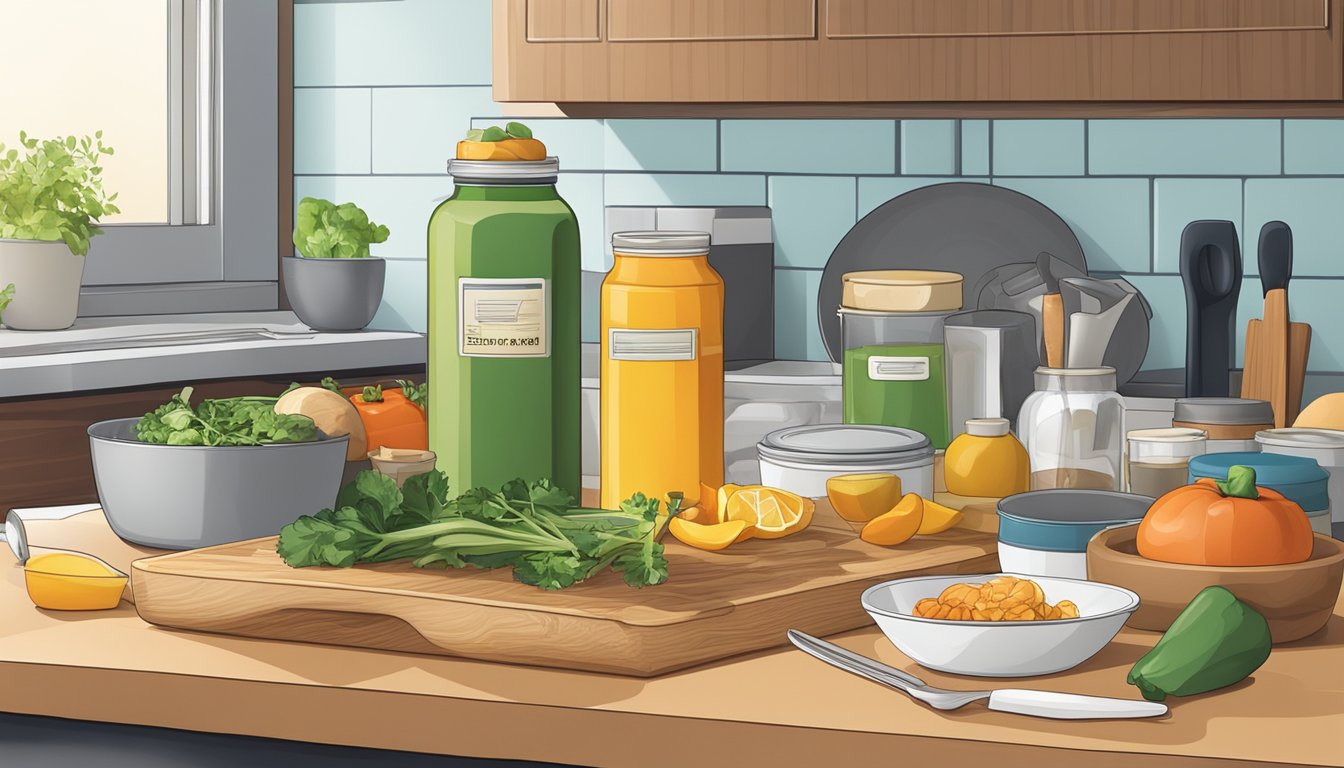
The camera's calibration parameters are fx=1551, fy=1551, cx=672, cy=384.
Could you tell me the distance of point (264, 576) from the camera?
1038mm

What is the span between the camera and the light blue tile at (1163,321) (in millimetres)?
2461

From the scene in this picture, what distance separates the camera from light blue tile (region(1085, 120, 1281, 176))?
240cm

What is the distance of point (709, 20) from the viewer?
2229 millimetres

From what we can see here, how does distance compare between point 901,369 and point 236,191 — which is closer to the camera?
point 901,369

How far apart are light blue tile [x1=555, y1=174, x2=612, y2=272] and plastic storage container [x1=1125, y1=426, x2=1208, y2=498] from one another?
156cm

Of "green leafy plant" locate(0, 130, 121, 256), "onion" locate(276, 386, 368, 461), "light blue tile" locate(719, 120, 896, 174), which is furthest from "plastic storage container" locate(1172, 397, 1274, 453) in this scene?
"green leafy plant" locate(0, 130, 121, 256)

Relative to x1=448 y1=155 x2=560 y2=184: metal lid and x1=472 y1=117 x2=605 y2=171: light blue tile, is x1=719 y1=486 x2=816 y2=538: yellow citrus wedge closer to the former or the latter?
x1=448 y1=155 x2=560 y2=184: metal lid

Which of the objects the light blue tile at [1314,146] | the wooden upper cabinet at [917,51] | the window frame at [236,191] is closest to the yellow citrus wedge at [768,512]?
the wooden upper cabinet at [917,51]

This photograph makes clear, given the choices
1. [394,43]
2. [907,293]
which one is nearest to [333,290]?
[394,43]

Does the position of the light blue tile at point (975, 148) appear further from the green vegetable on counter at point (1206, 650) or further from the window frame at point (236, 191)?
the green vegetable on counter at point (1206, 650)

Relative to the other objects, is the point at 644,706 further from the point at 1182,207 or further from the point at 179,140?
the point at 179,140

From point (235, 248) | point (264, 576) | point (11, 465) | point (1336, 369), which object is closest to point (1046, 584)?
point (264, 576)

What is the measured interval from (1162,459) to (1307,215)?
133 centimetres

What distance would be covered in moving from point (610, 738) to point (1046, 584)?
300mm
